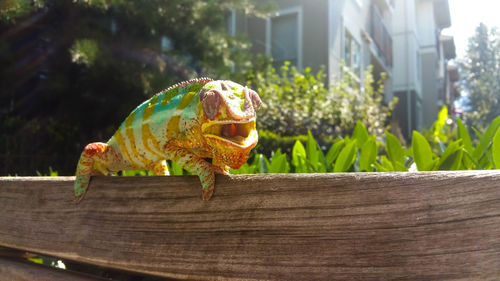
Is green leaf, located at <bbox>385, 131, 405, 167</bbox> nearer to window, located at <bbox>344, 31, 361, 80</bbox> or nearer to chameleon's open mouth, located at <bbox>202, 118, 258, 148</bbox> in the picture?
chameleon's open mouth, located at <bbox>202, 118, 258, 148</bbox>

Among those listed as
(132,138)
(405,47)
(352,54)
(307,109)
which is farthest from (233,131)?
(405,47)

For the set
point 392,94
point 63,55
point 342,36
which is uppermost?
point 342,36

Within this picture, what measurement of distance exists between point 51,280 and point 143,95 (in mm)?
4642

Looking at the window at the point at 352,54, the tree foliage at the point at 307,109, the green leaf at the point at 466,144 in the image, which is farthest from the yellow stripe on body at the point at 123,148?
the window at the point at 352,54

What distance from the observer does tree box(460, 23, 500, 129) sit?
36.0 feet

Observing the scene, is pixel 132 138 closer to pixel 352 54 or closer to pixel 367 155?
pixel 367 155

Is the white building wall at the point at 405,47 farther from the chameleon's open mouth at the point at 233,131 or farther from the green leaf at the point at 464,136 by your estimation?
the chameleon's open mouth at the point at 233,131

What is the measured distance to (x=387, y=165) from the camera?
1.22m

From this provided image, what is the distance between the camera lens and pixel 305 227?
71cm

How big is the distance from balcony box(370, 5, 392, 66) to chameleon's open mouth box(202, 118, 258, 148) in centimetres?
1568

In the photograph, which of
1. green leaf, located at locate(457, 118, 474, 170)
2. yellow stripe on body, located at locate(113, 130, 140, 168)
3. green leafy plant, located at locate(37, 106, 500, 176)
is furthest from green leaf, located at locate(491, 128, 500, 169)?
yellow stripe on body, located at locate(113, 130, 140, 168)

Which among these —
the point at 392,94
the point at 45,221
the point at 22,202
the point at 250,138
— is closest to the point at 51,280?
the point at 45,221

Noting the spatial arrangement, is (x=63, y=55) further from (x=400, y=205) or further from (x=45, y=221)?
(x=400, y=205)

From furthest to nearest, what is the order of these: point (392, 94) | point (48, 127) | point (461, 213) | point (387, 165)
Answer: point (392, 94), point (48, 127), point (387, 165), point (461, 213)
